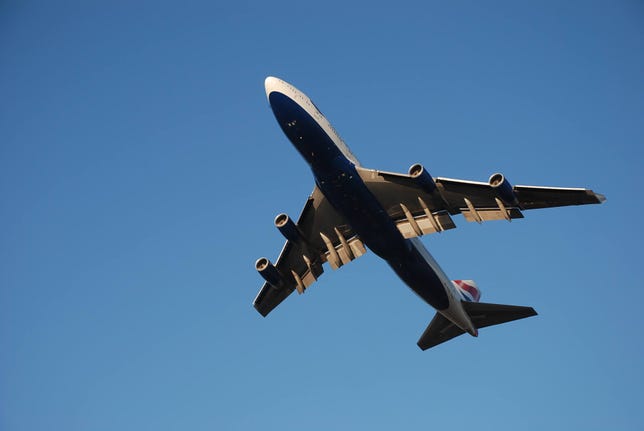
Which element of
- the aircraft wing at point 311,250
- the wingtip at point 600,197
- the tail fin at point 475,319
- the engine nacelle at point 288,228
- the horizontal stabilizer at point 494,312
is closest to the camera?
the wingtip at point 600,197

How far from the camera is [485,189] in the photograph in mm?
37719

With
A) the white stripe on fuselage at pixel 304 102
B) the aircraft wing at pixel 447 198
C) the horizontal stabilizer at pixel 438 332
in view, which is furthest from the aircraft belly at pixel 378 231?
the horizontal stabilizer at pixel 438 332

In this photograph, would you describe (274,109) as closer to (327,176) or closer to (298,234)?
(327,176)

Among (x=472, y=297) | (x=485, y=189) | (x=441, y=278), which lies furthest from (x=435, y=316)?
(x=485, y=189)

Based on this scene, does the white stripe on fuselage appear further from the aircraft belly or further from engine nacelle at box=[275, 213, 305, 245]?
engine nacelle at box=[275, 213, 305, 245]

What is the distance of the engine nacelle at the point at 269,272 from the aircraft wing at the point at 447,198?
8432mm

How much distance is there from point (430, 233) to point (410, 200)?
2209 mm

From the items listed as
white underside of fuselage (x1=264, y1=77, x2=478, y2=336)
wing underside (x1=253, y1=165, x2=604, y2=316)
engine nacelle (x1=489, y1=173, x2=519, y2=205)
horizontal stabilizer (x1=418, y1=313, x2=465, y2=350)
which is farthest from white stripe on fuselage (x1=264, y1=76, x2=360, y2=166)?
horizontal stabilizer (x1=418, y1=313, x2=465, y2=350)

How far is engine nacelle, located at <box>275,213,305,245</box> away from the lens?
41938 millimetres

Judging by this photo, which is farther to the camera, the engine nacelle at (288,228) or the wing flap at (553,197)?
the engine nacelle at (288,228)

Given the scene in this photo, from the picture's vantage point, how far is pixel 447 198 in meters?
39.2

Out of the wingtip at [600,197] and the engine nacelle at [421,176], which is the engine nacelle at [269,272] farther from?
the wingtip at [600,197]

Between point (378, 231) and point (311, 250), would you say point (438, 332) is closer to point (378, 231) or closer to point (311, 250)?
point (311, 250)

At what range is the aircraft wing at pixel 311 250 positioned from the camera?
1683 inches
